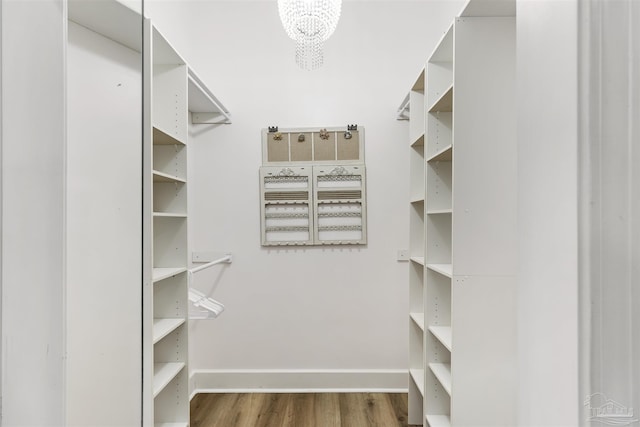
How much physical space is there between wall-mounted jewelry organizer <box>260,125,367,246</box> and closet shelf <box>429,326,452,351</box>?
927mm

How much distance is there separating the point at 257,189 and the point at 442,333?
64.6 inches

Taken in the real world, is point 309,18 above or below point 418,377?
above

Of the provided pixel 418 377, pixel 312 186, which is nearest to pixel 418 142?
pixel 312 186

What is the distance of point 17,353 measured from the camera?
0.47 metres

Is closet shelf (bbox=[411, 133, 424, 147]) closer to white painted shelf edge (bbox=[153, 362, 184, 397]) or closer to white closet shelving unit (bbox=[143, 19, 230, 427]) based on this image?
white closet shelving unit (bbox=[143, 19, 230, 427])

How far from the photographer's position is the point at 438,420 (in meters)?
1.78

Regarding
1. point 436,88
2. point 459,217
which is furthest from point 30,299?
point 436,88

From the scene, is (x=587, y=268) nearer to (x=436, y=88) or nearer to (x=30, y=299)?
(x=30, y=299)

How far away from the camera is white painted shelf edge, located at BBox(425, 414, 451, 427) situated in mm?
1738

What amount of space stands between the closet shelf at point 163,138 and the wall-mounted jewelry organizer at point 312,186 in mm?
841

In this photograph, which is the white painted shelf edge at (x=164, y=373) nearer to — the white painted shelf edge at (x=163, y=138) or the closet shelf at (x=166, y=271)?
the closet shelf at (x=166, y=271)

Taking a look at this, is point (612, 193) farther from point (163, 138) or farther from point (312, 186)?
point (312, 186)

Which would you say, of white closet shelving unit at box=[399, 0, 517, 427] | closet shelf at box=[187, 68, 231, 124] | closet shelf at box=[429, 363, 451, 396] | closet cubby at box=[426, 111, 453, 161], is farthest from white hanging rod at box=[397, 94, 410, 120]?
closet shelf at box=[429, 363, 451, 396]

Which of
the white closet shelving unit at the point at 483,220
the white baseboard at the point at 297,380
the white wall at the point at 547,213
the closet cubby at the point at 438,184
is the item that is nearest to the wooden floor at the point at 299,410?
the white baseboard at the point at 297,380
